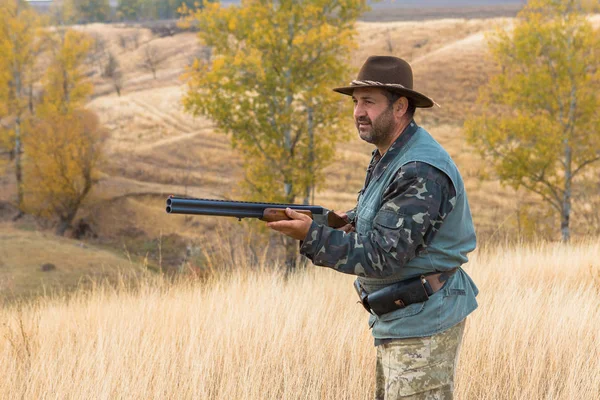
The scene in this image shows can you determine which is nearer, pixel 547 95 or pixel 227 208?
pixel 227 208

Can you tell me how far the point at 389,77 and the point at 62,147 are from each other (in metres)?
34.7

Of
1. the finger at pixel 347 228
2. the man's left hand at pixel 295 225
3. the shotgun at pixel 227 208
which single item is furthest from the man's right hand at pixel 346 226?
the man's left hand at pixel 295 225

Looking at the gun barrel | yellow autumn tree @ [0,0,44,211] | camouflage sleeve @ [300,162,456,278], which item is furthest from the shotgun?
yellow autumn tree @ [0,0,44,211]

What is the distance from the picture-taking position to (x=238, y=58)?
17.7 meters

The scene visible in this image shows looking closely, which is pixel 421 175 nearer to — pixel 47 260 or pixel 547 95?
pixel 547 95

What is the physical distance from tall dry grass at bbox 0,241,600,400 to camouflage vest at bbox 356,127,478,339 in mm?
1385

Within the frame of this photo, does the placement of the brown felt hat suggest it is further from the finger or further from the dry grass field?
the dry grass field

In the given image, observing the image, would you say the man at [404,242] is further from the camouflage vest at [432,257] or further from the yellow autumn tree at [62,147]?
the yellow autumn tree at [62,147]

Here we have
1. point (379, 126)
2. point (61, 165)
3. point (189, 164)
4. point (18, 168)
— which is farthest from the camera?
point (189, 164)

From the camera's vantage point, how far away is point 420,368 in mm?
2631

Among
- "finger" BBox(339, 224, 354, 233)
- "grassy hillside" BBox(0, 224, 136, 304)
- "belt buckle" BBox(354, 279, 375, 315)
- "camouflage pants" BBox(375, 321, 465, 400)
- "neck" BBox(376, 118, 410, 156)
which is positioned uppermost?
"neck" BBox(376, 118, 410, 156)

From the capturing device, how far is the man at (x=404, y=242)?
2.47 m

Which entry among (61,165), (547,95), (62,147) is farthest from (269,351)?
(62,147)

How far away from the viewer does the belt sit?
2.61m
